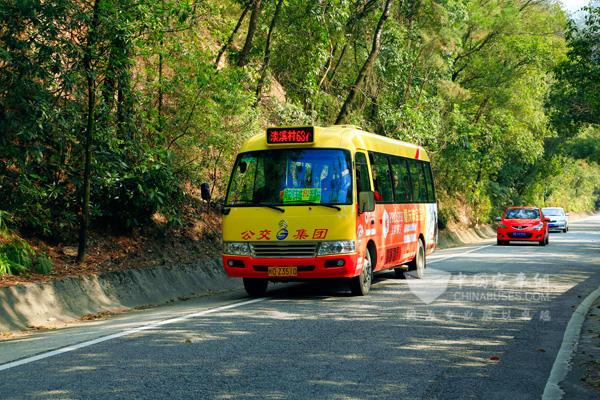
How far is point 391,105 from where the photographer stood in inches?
1073

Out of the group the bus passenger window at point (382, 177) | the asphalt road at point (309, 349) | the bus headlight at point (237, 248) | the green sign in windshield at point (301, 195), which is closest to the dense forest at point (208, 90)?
the bus headlight at point (237, 248)

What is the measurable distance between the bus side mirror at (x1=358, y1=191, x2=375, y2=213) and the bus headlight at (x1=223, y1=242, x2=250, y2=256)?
201 centimetres

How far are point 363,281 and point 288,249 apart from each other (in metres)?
1.64

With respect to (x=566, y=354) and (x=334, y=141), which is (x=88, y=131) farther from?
(x=566, y=354)

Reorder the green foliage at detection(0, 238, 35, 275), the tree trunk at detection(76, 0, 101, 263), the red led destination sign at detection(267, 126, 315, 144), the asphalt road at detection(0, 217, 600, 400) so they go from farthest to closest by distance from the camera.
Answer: the red led destination sign at detection(267, 126, 315, 144)
the tree trunk at detection(76, 0, 101, 263)
the green foliage at detection(0, 238, 35, 275)
the asphalt road at detection(0, 217, 600, 400)

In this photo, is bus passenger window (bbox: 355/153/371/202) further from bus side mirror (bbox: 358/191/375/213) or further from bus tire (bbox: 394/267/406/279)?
bus tire (bbox: 394/267/406/279)

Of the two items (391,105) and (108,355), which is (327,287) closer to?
(108,355)

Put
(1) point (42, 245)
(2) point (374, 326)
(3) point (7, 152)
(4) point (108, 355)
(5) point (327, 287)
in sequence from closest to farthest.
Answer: (4) point (108, 355), (2) point (374, 326), (3) point (7, 152), (1) point (42, 245), (5) point (327, 287)

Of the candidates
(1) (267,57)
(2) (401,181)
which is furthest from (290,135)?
(1) (267,57)

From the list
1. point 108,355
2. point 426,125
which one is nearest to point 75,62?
point 108,355

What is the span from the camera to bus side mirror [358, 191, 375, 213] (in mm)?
10625

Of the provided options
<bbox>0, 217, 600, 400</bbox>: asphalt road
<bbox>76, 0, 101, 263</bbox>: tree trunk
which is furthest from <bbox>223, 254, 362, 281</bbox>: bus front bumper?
<bbox>76, 0, 101, 263</bbox>: tree trunk

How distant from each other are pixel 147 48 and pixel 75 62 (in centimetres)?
273

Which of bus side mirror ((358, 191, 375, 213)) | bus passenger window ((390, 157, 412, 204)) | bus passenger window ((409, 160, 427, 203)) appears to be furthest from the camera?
bus passenger window ((409, 160, 427, 203))
